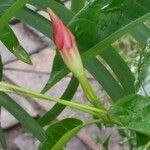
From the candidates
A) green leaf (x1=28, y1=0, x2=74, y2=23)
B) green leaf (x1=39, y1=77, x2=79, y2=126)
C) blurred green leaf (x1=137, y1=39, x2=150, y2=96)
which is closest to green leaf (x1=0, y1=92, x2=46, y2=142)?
green leaf (x1=39, y1=77, x2=79, y2=126)

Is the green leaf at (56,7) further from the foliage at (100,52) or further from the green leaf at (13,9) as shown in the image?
the green leaf at (13,9)

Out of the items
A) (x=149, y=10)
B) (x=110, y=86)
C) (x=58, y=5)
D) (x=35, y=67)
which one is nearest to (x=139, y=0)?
(x=149, y=10)

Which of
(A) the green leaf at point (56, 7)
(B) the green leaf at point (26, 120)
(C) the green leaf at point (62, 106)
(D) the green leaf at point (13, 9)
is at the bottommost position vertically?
(C) the green leaf at point (62, 106)

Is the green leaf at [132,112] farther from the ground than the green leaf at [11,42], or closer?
closer

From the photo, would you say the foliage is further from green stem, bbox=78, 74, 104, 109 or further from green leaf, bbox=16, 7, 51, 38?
green leaf, bbox=16, 7, 51, 38

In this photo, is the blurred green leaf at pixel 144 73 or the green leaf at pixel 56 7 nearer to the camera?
the blurred green leaf at pixel 144 73

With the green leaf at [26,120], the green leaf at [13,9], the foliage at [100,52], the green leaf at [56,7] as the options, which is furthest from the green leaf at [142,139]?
the green leaf at [26,120]

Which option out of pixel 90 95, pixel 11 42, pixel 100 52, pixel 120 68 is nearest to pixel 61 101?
pixel 90 95

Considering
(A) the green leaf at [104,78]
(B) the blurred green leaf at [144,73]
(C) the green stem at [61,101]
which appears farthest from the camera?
(A) the green leaf at [104,78]

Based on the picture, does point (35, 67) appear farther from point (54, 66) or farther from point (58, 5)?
point (54, 66)
